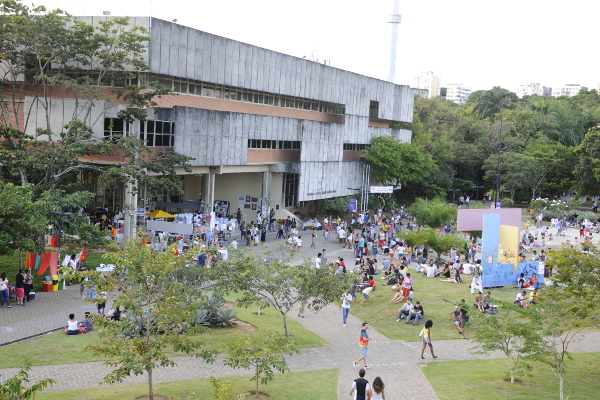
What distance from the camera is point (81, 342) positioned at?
18109mm

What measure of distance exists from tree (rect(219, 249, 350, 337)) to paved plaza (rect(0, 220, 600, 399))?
1779 mm

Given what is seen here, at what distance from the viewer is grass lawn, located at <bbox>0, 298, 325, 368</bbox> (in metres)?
16.5

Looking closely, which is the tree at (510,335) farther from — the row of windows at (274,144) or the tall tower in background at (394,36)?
the tall tower in background at (394,36)

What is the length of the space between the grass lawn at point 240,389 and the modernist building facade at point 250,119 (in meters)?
19.7

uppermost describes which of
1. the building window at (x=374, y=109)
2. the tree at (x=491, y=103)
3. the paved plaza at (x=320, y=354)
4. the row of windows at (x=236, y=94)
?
the tree at (x=491, y=103)

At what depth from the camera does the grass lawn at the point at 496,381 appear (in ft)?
52.2

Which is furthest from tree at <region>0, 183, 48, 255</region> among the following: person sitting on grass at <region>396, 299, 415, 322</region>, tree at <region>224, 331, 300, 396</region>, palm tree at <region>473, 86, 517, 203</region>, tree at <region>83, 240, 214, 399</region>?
palm tree at <region>473, 86, 517, 203</region>

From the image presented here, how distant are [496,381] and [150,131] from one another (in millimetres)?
23483

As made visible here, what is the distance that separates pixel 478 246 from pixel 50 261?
24705mm

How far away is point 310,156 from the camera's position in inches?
1873

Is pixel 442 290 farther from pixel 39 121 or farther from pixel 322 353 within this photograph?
pixel 39 121

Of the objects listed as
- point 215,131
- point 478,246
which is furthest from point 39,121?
point 478,246

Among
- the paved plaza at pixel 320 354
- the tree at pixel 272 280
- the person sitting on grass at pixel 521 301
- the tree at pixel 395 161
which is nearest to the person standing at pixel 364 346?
the paved plaza at pixel 320 354

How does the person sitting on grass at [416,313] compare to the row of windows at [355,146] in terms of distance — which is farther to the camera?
the row of windows at [355,146]
